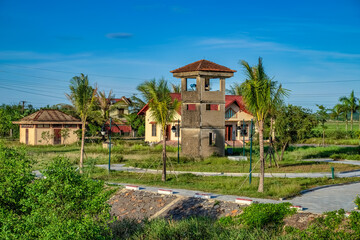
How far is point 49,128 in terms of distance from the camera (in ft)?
162

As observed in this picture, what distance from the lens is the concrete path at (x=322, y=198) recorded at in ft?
53.1

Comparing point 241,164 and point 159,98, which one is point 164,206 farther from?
point 241,164

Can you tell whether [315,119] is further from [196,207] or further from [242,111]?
[242,111]

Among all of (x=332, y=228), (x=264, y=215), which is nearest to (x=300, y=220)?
(x=264, y=215)

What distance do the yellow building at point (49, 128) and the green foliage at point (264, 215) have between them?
123ft

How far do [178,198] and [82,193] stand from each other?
294 inches

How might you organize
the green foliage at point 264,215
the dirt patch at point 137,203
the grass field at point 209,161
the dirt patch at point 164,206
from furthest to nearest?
the grass field at point 209,161, the dirt patch at point 137,203, the dirt patch at point 164,206, the green foliage at point 264,215

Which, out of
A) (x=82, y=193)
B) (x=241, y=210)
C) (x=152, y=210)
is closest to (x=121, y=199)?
(x=152, y=210)

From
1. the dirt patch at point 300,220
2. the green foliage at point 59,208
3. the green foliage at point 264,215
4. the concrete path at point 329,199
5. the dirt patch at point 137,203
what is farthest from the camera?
the dirt patch at point 137,203

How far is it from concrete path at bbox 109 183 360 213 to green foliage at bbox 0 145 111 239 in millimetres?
7439

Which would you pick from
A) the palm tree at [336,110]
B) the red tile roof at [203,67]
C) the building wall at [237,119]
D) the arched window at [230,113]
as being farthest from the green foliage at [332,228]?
the palm tree at [336,110]

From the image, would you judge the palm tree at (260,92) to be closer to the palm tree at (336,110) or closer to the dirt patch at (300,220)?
the dirt patch at (300,220)

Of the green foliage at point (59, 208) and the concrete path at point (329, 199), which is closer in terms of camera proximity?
the green foliage at point (59, 208)

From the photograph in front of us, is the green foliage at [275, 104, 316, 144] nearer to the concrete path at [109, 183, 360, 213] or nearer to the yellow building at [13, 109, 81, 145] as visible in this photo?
the concrete path at [109, 183, 360, 213]
